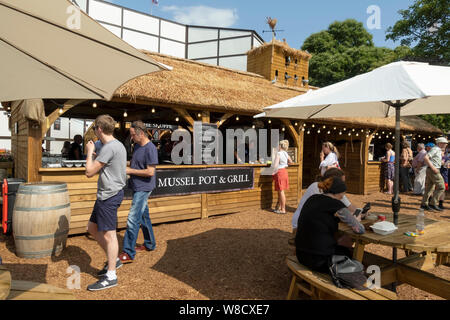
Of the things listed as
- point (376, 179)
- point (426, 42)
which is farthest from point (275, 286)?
point (426, 42)

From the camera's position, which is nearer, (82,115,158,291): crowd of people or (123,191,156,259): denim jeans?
(82,115,158,291): crowd of people

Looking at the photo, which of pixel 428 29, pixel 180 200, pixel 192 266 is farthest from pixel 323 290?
pixel 428 29

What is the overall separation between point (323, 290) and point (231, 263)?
1860 millimetres

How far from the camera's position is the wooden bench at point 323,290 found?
2234 mm

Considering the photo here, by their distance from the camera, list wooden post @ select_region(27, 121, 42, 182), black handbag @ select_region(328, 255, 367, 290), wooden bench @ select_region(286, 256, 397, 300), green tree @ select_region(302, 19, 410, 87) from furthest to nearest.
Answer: green tree @ select_region(302, 19, 410, 87)
wooden post @ select_region(27, 121, 42, 182)
black handbag @ select_region(328, 255, 367, 290)
wooden bench @ select_region(286, 256, 397, 300)

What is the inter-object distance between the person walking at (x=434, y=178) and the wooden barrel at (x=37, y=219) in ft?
27.3

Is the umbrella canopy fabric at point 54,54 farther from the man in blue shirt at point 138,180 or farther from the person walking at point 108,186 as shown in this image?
the man in blue shirt at point 138,180

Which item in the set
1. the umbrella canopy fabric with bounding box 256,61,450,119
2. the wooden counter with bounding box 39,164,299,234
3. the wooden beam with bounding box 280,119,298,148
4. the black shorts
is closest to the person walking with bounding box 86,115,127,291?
the black shorts

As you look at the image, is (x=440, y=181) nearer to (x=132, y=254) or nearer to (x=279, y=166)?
(x=279, y=166)

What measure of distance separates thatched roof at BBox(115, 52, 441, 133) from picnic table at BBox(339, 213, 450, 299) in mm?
4184

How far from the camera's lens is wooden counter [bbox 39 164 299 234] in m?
5.00

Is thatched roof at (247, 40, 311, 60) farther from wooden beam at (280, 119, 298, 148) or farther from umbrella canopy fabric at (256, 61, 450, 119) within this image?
umbrella canopy fabric at (256, 61, 450, 119)

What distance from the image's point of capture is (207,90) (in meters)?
7.08

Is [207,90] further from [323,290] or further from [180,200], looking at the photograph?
[323,290]
